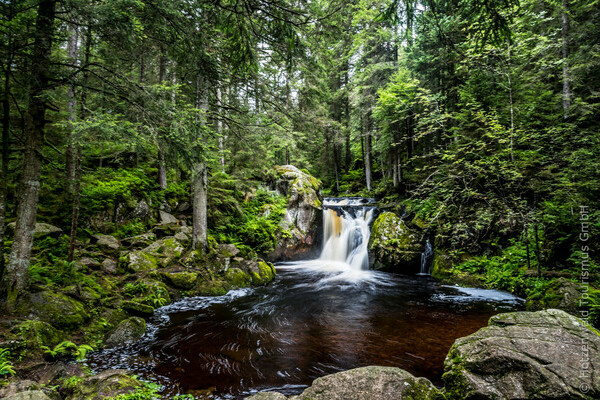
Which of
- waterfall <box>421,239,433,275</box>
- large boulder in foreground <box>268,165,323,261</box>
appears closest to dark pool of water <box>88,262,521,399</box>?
waterfall <box>421,239,433,275</box>

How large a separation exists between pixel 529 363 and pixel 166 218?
11217 millimetres

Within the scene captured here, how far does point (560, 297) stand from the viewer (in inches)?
232

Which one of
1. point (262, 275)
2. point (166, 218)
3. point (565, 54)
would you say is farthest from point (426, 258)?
point (166, 218)

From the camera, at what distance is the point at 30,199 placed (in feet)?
15.3

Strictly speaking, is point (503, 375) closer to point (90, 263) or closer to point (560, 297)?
point (560, 297)

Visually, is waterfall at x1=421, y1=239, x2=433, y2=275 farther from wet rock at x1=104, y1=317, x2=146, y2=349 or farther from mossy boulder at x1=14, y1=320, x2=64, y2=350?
mossy boulder at x1=14, y1=320, x2=64, y2=350

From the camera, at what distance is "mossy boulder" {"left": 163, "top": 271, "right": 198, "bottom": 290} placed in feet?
25.6

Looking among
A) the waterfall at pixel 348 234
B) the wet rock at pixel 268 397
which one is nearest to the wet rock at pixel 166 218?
the waterfall at pixel 348 234

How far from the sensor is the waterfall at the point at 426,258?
11.6 m

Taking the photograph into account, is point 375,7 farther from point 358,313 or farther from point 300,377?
point 300,377

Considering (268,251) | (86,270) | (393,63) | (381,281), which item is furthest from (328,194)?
(86,270)

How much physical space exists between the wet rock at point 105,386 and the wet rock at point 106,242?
18.7ft

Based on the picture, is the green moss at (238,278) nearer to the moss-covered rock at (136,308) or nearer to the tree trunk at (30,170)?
the moss-covered rock at (136,308)

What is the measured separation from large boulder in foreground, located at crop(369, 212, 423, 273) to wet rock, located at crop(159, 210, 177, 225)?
9.19 m
